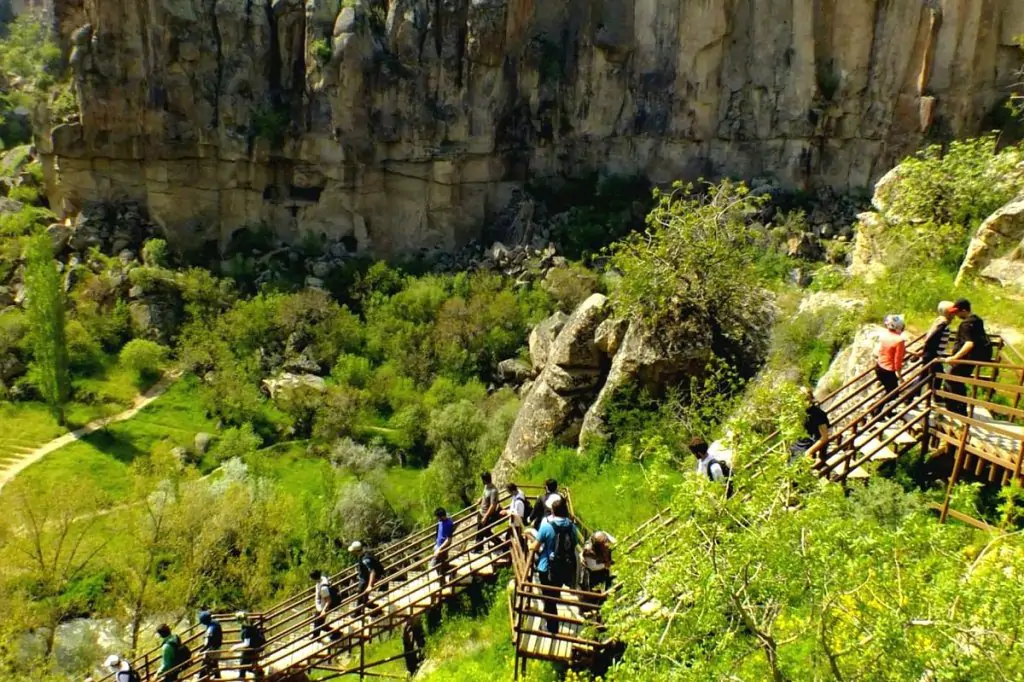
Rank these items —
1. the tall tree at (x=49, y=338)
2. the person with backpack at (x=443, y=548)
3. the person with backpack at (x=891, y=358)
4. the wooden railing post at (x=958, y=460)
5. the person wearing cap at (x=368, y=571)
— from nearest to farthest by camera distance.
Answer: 1. the wooden railing post at (x=958, y=460)
2. the person with backpack at (x=891, y=358)
3. the person with backpack at (x=443, y=548)
4. the person wearing cap at (x=368, y=571)
5. the tall tree at (x=49, y=338)

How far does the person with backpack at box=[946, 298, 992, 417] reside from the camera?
824 cm

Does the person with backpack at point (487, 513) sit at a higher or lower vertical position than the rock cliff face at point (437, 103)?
lower

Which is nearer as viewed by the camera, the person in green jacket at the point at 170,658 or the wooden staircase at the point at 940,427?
the wooden staircase at the point at 940,427

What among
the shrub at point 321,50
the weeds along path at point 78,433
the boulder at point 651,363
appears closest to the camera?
the boulder at point 651,363

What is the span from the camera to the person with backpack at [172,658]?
A: 36.2ft

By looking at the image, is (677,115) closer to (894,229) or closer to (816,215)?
(816,215)

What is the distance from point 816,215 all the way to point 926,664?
33.7m

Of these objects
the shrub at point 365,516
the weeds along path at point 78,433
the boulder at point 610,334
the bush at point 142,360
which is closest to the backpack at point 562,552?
the boulder at point 610,334

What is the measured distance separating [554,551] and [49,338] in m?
28.8

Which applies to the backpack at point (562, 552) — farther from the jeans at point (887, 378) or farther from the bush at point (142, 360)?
the bush at point (142, 360)

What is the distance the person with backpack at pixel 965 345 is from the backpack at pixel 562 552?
4.31m

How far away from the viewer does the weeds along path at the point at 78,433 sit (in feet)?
88.1

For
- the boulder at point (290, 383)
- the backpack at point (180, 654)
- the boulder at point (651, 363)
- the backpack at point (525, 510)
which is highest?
the boulder at point (651, 363)

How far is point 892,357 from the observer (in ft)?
28.8
